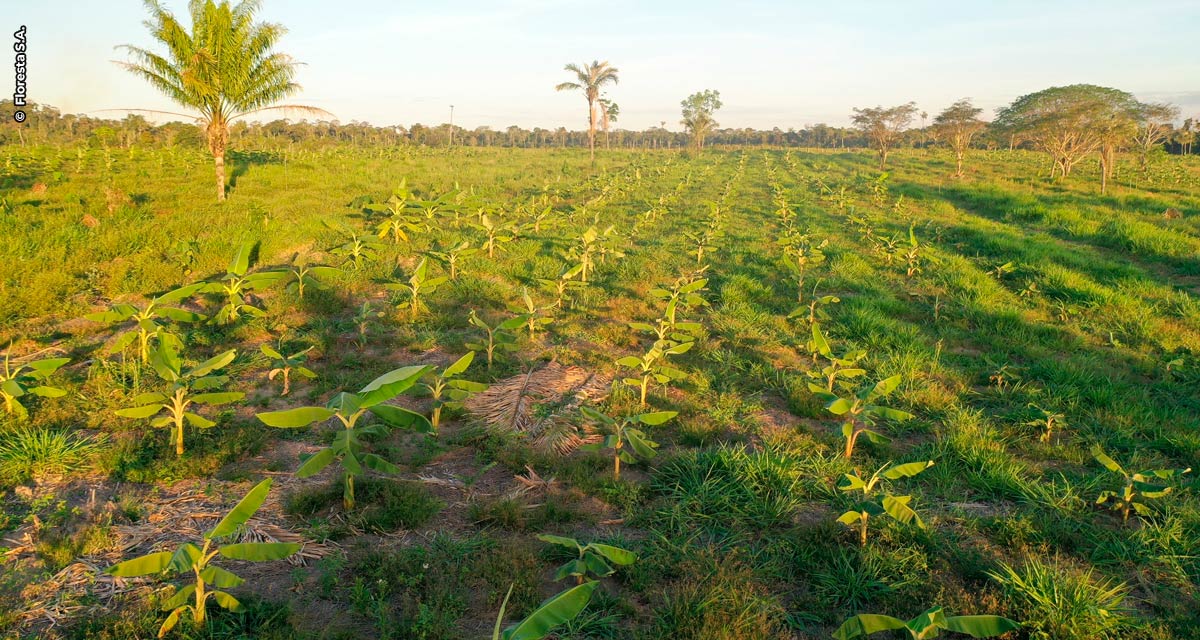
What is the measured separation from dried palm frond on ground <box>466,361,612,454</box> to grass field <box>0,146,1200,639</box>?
0.11 metres

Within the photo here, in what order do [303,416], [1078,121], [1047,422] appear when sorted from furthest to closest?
[1078,121], [1047,422], [303,416]

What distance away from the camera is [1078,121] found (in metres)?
20.6

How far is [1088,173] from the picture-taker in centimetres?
2666

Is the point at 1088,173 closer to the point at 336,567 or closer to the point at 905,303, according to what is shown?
the point at 905,303

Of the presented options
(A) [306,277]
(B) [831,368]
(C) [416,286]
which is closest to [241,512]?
(B) [831,368]

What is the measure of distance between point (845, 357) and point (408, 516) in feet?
11.9

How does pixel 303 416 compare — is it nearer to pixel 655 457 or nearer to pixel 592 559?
pixel 592 559

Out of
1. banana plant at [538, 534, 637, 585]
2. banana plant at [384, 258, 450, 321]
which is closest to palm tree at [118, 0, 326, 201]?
banana plant at [384, 258, 450, 321]

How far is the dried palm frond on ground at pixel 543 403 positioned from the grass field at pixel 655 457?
0.11 metres

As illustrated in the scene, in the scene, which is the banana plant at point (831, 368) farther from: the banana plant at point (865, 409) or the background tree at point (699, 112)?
the background tree at point (699, 112)

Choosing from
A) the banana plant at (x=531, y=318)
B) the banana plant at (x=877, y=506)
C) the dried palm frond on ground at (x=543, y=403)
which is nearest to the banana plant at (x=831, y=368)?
the banana plant at (x=877, y=506)

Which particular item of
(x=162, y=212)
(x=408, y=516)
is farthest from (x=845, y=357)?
(x=162, y=212)

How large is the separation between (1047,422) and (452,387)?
15.2 ft

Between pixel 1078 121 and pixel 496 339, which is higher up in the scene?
pixel 1078 121
